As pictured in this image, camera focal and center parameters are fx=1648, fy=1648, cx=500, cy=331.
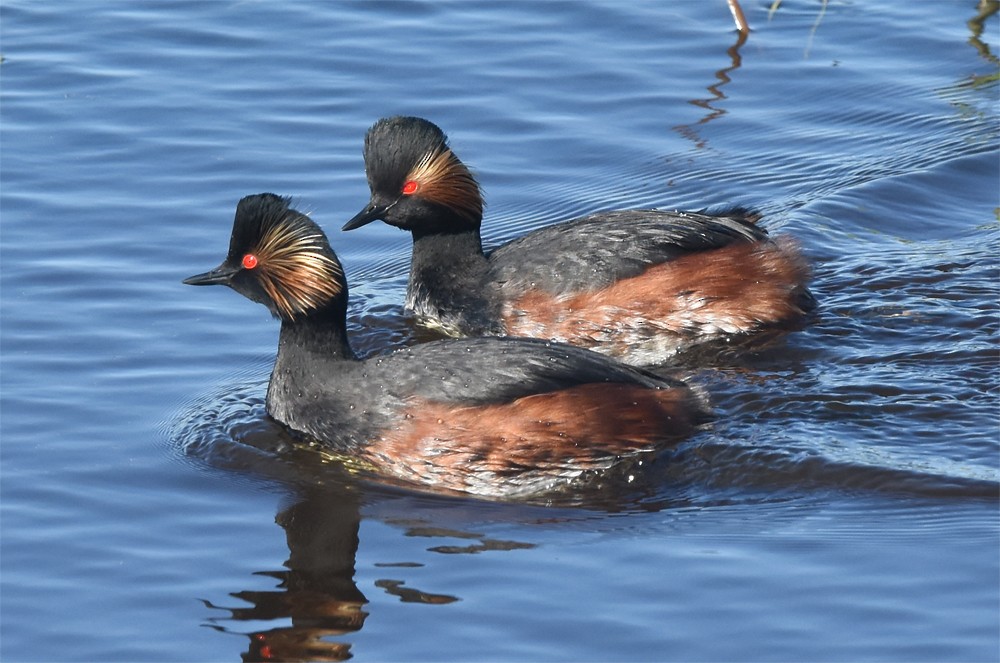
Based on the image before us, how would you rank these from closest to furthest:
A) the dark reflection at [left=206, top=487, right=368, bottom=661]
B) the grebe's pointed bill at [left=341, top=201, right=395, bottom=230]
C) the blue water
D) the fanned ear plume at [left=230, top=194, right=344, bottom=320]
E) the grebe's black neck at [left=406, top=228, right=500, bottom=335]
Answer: the dark reflection at [left=206, top=487, right=368, bottom=661]
the blue water
the fanned ear plume at [left=230, top=194, right=344, bottom=320]
the grebe's black neck at [left=406, top=228, right=500, bottom=335]
the grebe's pointed bill at [left=341, top=201, right=395, bottom=230]

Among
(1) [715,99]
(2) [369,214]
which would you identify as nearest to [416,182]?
(2) [369,214]

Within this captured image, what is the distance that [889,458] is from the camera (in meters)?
8.28

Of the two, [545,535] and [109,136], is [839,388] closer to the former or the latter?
[545,535]

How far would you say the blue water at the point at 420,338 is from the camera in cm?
702

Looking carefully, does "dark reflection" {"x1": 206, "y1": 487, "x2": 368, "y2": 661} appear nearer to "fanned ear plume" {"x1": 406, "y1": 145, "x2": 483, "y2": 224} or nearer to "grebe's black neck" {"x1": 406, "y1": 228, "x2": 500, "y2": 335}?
"grebe's black neck" {"x1": 406, "y1": 228, "x2": 500, "y2": 335}

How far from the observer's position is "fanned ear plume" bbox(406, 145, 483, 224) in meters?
10.8

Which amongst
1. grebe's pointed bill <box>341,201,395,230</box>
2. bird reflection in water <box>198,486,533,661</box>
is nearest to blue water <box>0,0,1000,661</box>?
bird reflection in water <box>198,486,533,661</box>

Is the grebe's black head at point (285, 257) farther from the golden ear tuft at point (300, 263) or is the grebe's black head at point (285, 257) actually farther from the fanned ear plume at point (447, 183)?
the fanned ear plume at point (447, 183)

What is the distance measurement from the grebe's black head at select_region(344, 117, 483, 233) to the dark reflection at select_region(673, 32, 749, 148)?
2.69 metres

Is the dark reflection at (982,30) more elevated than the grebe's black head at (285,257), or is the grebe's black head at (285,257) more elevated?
the dark reflection at (982,30)

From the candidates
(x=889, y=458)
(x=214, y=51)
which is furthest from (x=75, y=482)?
(x=214, y=51)

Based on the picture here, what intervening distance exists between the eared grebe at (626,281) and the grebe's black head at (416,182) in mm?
13

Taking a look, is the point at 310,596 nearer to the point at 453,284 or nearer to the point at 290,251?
the point at 290,251

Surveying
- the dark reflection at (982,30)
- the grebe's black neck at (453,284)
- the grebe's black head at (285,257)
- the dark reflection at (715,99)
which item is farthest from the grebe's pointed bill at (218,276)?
the dark reflection at (982,30)
